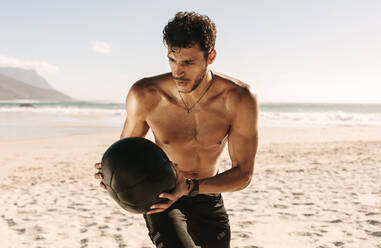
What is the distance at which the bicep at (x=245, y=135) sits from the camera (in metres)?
2.67

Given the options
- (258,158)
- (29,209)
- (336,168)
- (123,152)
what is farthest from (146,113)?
(258,158)

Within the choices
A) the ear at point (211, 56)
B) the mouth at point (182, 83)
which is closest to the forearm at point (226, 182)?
the mouth at point (182, 83)

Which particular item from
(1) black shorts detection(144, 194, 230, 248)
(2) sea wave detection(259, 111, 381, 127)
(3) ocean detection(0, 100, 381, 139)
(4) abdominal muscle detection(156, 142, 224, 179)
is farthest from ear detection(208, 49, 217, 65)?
(2) sea wave detection(259, 111, 381, 127)

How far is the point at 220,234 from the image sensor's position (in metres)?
2.97

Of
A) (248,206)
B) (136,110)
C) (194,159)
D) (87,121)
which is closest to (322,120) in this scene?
(87,121)

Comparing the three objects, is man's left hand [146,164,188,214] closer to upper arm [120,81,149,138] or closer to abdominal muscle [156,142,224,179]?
abdominal muscle [156,142,224,179]

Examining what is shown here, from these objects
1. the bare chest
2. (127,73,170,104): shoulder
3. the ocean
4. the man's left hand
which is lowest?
the ocean

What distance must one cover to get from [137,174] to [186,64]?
0.84 m

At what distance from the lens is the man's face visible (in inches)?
96.9

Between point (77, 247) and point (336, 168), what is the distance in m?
7.35

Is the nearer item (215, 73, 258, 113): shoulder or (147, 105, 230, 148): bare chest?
(215, 73, 258, 113): shoulder

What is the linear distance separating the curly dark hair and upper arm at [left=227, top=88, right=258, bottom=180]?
467mm

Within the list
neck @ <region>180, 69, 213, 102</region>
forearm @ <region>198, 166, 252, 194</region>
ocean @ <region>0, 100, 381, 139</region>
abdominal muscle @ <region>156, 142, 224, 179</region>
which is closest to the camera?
forearm @ <region>198, 166, 252, 194</region>

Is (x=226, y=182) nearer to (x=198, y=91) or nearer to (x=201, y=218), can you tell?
(x=201, y=218)
